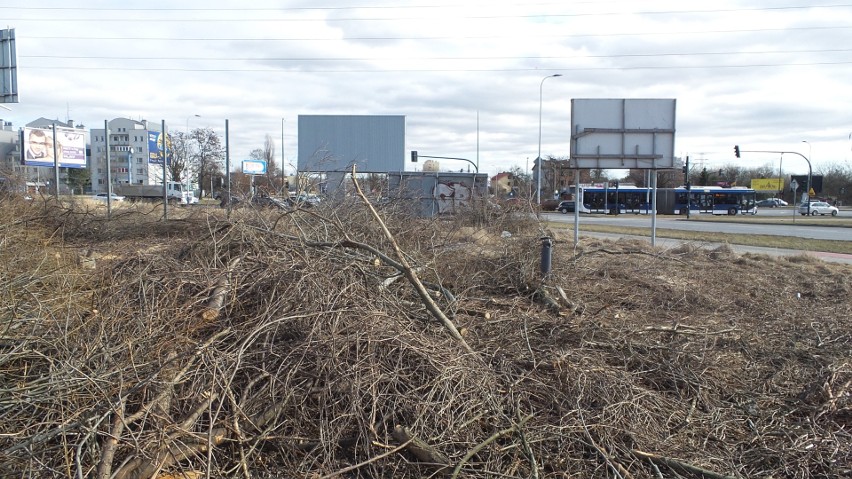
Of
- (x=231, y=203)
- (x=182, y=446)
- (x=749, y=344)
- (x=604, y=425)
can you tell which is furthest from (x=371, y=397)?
(x=231, y=203)

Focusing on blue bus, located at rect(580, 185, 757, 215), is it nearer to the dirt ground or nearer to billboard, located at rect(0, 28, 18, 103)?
billboard, located at rect(0, 28, 18, 103)

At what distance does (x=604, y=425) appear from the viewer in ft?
12.3

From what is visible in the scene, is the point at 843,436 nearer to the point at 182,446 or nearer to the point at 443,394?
the point at 443,394

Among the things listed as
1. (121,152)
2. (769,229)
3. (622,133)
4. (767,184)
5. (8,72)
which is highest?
(121,152)

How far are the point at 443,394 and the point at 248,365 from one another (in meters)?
1.29

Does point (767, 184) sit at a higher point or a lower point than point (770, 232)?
higher

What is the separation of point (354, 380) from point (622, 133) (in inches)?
514

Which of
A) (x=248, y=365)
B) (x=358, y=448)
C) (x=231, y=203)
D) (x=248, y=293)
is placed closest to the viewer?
(x=358, y=448)

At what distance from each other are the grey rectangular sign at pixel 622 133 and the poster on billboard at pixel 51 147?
32.5 metres

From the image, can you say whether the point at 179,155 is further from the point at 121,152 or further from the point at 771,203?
the point at 771,203

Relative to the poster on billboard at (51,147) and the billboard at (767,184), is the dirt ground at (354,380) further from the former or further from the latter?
the billboard at (767,184)

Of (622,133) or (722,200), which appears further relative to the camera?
(722,200)

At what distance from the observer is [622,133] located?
15117mm

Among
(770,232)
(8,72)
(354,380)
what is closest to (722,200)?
(770,232)
